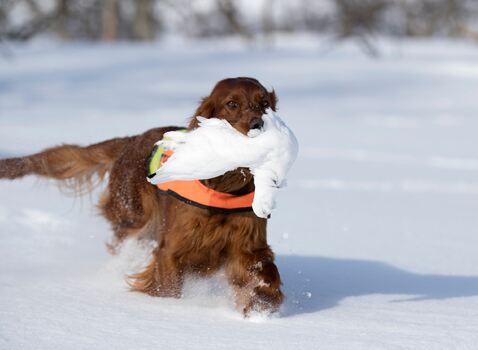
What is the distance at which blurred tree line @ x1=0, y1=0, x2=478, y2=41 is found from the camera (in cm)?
2391

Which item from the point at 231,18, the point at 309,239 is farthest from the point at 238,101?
the point at 231,18

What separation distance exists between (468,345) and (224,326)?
34.9 inches

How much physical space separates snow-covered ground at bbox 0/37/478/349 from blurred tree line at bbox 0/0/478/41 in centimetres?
831

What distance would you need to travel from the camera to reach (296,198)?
6.78 metres

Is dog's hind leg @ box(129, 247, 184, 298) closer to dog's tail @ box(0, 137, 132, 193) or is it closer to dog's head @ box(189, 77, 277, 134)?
dog's head @ box(189, 77, 277, 134)

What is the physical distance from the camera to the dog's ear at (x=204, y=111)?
11.7 feet

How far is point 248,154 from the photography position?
3170 mm

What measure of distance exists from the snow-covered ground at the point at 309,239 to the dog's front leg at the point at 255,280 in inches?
3.4

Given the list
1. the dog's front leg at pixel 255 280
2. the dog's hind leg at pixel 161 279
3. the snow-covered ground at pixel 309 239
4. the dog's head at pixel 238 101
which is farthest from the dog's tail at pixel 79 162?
the dog's front leg at pixel 255 280

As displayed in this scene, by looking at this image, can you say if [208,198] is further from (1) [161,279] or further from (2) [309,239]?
(2) [309,239]

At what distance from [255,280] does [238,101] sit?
750mm

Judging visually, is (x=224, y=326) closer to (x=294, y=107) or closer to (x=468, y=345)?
(x=468, y=345)

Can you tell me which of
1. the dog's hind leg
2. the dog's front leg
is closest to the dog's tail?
the dog's hind leg

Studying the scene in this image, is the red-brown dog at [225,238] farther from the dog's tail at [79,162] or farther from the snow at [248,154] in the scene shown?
the dog's tail at [79,162]
